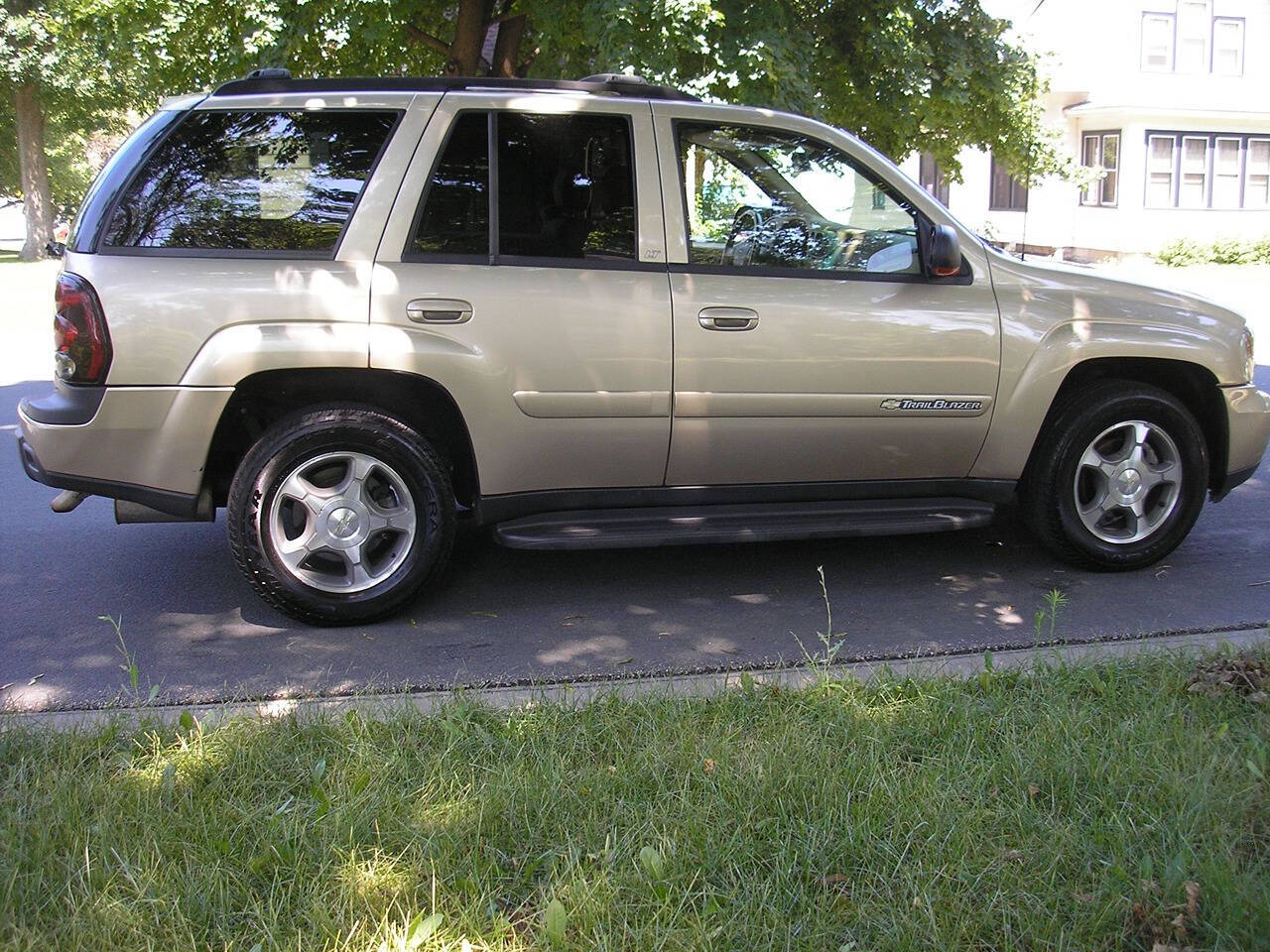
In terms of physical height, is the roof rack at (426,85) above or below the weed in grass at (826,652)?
above

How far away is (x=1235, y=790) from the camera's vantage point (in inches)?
125

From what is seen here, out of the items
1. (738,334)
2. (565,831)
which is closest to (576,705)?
(565,831)

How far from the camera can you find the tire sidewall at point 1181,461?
5348mm

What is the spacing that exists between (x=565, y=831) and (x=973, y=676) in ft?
5.40

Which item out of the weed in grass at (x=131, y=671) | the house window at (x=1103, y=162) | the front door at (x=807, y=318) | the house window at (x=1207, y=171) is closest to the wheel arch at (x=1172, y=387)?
the front door at (x=807, y=318)

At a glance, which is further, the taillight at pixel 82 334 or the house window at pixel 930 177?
the house window at pixel 930 177

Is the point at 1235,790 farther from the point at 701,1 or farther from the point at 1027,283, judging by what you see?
the point at 701,1

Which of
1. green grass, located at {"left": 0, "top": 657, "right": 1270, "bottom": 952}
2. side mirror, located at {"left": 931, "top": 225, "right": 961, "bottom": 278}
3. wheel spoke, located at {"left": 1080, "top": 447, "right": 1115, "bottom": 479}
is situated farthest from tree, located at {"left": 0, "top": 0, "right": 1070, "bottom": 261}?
green grass, located at {"left": 0, "top": 657, "right": 1270, "bottom": 952}

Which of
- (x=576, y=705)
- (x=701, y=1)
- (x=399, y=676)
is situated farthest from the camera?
(x=701, y=1)

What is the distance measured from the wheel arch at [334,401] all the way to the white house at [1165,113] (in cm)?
2617

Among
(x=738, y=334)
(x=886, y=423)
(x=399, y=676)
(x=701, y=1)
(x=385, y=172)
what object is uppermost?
(x=701, y=1)

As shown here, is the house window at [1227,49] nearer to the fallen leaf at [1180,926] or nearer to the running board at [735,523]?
the running board at [735,523]

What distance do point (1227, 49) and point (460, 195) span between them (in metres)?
30.6

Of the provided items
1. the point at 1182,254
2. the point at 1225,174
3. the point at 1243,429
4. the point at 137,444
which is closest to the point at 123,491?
the point at 137,444
